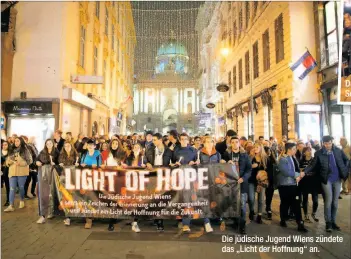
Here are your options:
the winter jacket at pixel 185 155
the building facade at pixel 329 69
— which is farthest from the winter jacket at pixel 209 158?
the building facade at pixel 329 69

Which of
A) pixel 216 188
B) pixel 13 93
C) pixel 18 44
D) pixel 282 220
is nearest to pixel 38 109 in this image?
pixel 13 93

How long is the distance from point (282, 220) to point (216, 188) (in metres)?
1.75

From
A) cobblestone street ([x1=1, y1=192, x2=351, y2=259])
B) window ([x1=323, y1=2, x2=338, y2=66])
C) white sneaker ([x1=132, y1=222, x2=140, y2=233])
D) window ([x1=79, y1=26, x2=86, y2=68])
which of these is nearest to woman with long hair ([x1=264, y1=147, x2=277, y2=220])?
cobblestone street ([x1=1, y1=192, x2=351, y2=259])

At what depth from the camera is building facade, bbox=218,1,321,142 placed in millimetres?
14719

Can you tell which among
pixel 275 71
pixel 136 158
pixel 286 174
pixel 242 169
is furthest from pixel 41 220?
pixel 275 71

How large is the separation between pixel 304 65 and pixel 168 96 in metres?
66.4

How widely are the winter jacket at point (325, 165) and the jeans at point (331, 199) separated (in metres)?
0.18

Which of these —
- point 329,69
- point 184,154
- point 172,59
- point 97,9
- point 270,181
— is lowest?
point 270,181

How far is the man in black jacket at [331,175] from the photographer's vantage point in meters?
5.95

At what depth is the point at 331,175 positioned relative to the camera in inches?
236

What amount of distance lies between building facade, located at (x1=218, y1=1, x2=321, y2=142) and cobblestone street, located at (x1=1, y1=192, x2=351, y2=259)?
30.0 ft

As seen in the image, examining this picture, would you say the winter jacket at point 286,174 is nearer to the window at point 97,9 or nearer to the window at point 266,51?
the window at point 266,51

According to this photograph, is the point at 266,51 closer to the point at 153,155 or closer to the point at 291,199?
the point at 291,199

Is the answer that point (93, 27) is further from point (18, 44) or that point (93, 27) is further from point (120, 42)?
point (120, 42)
